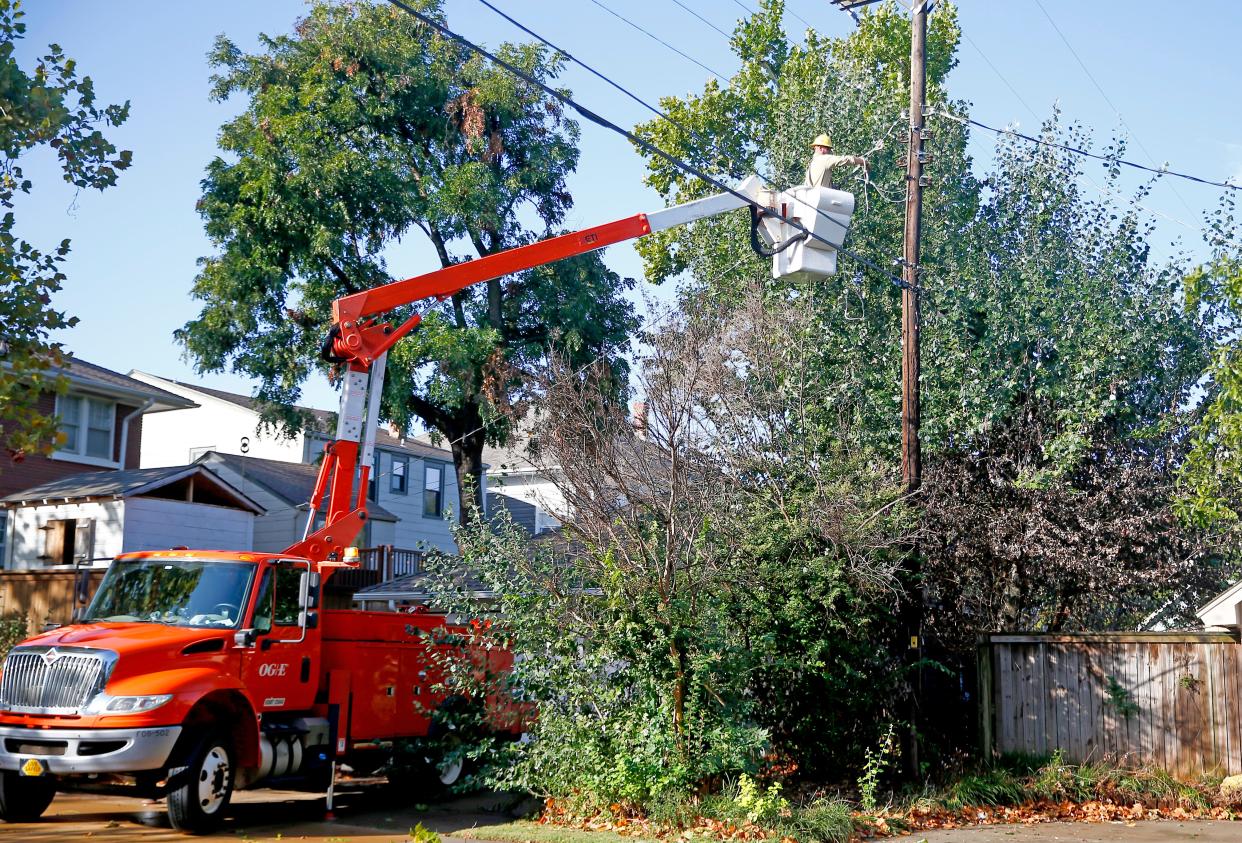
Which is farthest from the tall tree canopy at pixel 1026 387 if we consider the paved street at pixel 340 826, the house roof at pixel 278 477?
the house roof at pixel 278 477

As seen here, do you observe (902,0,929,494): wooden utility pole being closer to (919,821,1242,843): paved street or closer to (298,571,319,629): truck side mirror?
(919,821,1242,843): paved street

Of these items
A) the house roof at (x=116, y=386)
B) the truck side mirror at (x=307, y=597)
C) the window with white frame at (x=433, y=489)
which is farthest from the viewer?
the window with white frame at (x=433, y=489)

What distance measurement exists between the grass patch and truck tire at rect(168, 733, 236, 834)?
7.31ft

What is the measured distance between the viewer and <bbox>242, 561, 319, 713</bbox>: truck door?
11.7 metres

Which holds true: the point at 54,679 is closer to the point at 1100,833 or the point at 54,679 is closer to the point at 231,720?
the point at 231,720

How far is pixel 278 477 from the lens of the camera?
111 feet

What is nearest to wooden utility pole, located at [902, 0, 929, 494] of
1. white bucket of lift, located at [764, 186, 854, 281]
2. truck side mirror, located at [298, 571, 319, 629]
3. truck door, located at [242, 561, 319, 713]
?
white bucket of lift, located at [764, 186, 854, 281]

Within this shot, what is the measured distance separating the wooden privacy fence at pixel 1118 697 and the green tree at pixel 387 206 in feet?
39.9

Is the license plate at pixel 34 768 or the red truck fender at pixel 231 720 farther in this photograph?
the red truck fender at pixel 231 720

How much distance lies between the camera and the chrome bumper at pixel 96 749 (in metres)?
10.3

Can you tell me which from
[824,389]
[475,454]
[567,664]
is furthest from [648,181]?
[567,664]

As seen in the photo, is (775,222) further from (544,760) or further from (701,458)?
(544,760)

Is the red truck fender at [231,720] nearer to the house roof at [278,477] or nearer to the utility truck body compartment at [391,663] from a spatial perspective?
the utility truck body compartment at [391,663]

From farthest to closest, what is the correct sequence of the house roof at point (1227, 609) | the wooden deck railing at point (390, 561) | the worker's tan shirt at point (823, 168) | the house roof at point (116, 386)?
the wooden deck railing at point (390, 561)
the house roof at point (116, 386)
the house roof at point (1227, 609)
the worker's tan shirt at point (823, 168)
